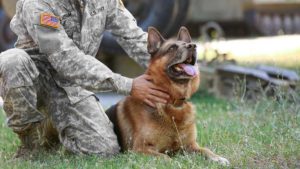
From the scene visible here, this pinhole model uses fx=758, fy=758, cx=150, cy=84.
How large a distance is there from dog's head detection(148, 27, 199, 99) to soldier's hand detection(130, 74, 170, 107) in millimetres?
47

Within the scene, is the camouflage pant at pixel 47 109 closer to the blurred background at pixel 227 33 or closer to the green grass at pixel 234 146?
the green grass at pixel 234 146

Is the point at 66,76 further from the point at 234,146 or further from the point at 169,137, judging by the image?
the point at 234,146

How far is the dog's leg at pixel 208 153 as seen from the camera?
16.8 ft

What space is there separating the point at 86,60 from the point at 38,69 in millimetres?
576

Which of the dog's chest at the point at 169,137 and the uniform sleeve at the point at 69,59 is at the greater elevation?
the uniform sleeve at the point at 69,59

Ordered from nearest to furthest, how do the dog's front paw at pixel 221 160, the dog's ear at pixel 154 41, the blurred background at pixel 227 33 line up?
the dog's front paw at pixel 221 160
the dog's ear at pixel 154 41
the blurred background at pixel 227 33

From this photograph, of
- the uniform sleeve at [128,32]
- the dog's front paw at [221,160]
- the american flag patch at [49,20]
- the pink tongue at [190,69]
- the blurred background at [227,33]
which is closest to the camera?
the dog's front paw at [221,160]

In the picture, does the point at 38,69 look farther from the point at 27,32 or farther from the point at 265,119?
the point at 265,119

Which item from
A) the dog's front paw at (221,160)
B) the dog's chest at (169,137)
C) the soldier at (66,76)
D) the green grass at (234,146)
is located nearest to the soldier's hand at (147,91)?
the soldier at (66,76)

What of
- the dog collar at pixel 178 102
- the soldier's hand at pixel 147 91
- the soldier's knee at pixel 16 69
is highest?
the soldier's knee at pixel 16 69

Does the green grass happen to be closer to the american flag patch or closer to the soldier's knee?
the soldier's knee

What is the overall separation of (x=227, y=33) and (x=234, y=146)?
753 centimetres

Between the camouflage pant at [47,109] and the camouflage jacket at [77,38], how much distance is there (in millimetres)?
88

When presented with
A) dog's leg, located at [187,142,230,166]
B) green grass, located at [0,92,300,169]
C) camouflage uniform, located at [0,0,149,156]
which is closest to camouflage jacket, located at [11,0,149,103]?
camouflage uniform, located at [0,0,149,156]
